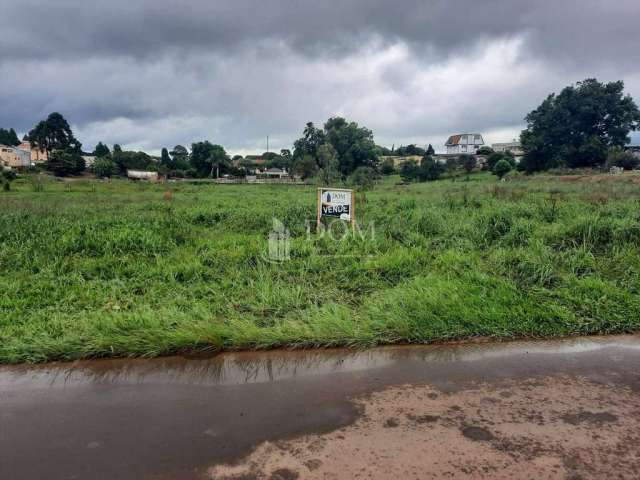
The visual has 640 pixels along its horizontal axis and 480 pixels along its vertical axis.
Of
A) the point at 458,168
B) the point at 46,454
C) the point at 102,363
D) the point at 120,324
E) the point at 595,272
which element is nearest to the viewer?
the point at 46,454

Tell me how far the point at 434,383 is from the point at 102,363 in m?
2.23

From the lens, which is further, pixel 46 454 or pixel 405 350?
pixel 405 350

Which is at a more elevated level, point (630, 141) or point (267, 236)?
point (630, 141)

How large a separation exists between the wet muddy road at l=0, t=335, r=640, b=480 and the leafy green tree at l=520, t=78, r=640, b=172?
4919 centimetres

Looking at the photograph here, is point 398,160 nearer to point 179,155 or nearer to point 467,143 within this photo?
point 467,143

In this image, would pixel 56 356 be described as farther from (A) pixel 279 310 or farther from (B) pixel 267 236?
(B) pixel 267 236

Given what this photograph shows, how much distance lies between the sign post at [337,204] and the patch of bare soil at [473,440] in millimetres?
3739

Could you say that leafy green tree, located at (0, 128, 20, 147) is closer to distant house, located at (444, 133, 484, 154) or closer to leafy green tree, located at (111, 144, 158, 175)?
leafy green tree, located at (111, 144, 158, 175)

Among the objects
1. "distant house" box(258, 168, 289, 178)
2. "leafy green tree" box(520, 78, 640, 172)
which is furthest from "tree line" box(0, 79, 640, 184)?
"distant house" box(258, 168, 289, 178)

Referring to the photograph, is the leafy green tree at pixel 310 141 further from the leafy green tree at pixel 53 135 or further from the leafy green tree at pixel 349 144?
the leafy green tree at pixel 53 135

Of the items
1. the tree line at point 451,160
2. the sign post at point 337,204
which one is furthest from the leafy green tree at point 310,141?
the sign post at point 337,204

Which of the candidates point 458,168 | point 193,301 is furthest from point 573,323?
point 458,168

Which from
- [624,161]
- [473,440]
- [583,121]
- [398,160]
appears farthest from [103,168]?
[583,121]

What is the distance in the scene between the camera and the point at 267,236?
21.0ft
